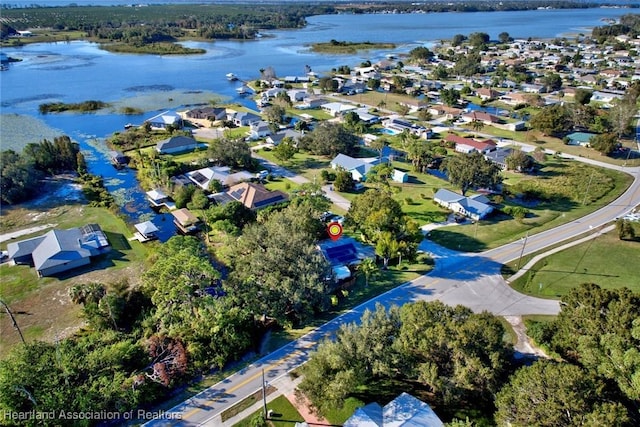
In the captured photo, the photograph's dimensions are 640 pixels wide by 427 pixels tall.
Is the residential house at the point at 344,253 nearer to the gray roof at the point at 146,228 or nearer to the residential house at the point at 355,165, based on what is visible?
the residential house at the point at 355,165

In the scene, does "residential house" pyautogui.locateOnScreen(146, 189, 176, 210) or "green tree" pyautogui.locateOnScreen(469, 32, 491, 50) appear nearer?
"residential house" pyautogui.locateOnScreen(146, 189, 176, 210)

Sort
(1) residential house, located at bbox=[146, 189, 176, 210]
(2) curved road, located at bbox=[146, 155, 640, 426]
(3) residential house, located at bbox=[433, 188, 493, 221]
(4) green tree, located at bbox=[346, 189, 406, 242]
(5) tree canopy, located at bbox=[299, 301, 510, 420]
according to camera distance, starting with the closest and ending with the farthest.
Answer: (5) tree canopy, located at bbox=[299, 301, 510, 420] < (2) curved road, located at bbox=[146, 155, 640, 426] < (4) green tree, located at bbox=[346, 189, 406, 242] < (3) residential house, located at bbox=[433, 188, 493, 221] < (1) residential house, located at bbox=[146, 189, 176, 210]

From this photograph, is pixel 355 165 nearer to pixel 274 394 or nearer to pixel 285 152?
pixel 285 152

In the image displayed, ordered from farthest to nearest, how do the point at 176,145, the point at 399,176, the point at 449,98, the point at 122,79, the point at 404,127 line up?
1. the point at 122,79
2. the point at 449,98
3. the point at 404,127
4. the point at 176,145
5. the point at 399,176

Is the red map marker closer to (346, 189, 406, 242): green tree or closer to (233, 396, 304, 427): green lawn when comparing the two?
(346, 189, 406, 242): green tree

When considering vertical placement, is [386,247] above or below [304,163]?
below

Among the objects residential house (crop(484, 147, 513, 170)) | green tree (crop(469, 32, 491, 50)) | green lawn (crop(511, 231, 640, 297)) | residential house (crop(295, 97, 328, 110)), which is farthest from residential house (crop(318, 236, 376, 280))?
green tree (crop(469, 32, 491, 50))

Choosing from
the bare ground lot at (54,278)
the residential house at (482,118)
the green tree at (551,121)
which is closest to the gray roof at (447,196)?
the bare ground lot at (54,278)

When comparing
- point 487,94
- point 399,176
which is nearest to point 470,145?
point 399,176
